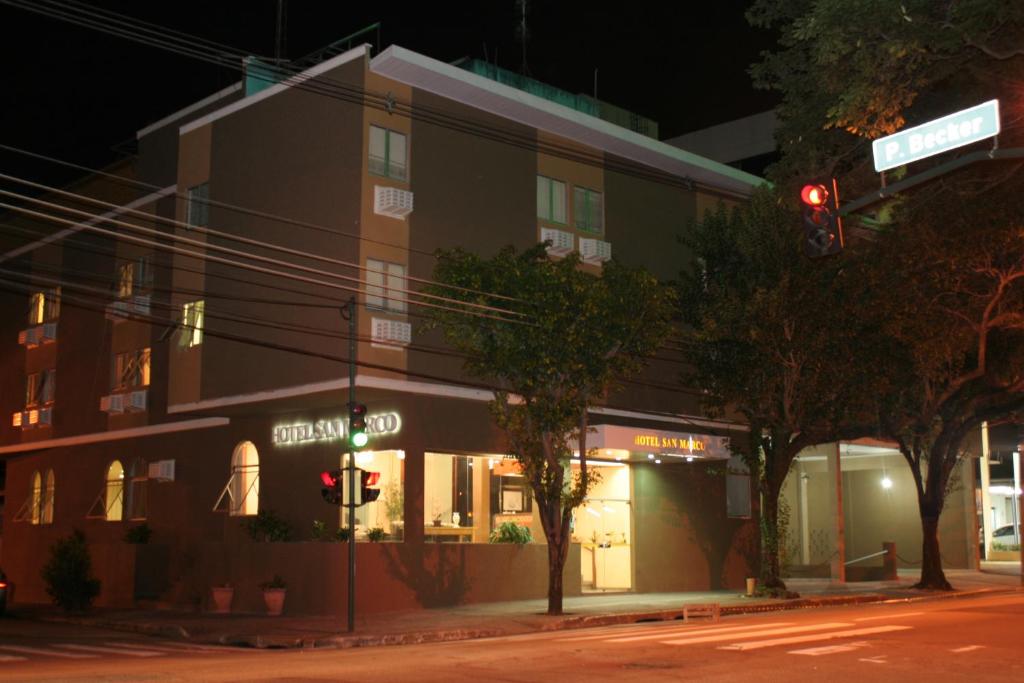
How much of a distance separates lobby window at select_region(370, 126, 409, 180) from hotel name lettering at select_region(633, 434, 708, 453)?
30.3 ft

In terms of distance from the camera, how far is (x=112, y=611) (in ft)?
99.6

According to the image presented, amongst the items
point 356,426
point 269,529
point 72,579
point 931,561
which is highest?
point 356,426

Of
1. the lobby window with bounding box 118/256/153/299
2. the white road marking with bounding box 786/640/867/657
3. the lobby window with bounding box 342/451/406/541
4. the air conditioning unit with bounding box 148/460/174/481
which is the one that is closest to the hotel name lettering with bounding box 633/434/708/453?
the lobby window with bounding box 342/451/406/541

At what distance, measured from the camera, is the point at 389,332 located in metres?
26.5

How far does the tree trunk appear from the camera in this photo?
1289 inches

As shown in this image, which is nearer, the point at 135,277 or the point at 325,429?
the point at 325,429

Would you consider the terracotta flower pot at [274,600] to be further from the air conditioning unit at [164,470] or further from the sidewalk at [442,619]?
the air conditioning unit at [164,470]

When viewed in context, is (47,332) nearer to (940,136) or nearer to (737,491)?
(737,491)

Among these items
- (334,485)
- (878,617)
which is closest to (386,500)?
(334,485)

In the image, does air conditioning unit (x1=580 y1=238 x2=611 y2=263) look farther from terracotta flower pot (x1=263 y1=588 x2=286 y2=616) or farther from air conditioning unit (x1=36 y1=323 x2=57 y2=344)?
air conditioning unit (x1=36 y1=323 x2=57 y2=344)

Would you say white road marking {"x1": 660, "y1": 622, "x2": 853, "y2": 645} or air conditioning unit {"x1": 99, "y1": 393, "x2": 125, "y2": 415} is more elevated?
air conditioning unit {"x1": 99, "y1": 393, "x2": 125, "y2": 415}

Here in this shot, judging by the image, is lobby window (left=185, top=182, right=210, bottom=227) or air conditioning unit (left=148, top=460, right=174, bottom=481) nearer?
lobby window (left=185, top=182, right=210, bottom=227)

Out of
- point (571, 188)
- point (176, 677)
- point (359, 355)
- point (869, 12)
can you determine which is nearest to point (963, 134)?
point (869, 12)

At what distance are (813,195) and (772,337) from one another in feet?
44.6
